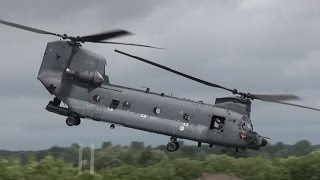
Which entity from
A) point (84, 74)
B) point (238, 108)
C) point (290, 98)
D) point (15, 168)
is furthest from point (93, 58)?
point (15, 168)

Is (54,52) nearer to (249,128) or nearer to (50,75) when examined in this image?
(50,75)

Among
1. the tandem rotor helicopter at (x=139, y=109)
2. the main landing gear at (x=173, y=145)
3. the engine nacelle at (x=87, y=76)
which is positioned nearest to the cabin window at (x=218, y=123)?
the tandem rotor helicopter at (x=139, y=109)

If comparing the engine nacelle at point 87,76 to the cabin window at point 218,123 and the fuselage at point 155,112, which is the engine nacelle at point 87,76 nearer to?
the fuselage at point 155,112

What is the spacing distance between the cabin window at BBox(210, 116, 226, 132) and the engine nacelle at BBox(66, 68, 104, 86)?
10.2 meters

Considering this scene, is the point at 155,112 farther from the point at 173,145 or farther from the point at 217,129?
the point at 217,129

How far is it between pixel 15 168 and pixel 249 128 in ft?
444

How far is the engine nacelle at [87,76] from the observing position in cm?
7075

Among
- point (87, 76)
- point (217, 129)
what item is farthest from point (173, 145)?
point (87, 76)

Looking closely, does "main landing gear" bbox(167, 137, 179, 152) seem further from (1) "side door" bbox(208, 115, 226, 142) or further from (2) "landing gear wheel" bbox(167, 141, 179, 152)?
(1) "side door" bbox(208, 115, 226, 142)

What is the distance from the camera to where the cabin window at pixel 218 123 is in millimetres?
70562

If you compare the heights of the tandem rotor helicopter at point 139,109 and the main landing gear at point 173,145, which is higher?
the tandem rotor helicopter at point 139,109

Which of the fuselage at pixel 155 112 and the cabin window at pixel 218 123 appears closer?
the fuselage at pixel 155 112

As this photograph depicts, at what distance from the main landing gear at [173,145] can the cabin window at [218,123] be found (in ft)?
11.0

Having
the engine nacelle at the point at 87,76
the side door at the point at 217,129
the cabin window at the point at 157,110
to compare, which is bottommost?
the side door at the point at 217,129
